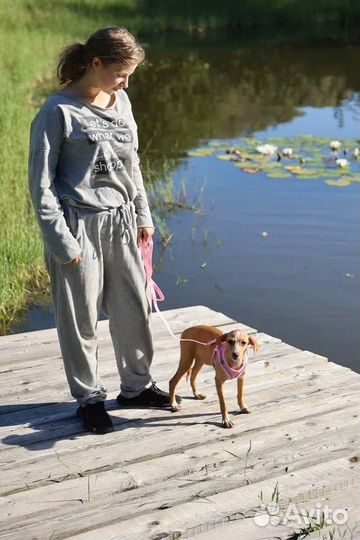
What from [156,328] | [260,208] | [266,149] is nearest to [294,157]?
[266,149]

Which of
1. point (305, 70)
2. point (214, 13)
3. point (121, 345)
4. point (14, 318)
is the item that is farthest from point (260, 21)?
point (121, 345)

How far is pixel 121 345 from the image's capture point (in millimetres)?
3174

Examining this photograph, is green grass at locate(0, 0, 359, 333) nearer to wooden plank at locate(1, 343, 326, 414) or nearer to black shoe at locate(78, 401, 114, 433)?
wooden plank at locate(1, 343, 326, 414)

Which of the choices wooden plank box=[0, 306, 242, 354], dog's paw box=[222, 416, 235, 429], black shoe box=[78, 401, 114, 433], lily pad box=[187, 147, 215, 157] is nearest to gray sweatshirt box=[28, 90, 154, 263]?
black shoe box=[78, 401, 114, 433]

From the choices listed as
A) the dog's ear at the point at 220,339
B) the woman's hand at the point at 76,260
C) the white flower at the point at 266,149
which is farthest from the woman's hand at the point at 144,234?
the white flower at the point at 266,149

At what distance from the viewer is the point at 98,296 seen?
3.07 m

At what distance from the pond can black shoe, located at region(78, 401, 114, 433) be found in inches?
80.5

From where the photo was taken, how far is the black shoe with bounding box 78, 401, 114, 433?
3061mm

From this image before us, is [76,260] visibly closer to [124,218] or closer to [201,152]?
[124,218]

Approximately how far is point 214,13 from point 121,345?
18.5m

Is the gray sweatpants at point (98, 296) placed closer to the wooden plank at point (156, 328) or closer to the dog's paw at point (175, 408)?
the dog's paw at point (175, 408)

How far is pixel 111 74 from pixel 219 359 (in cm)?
100

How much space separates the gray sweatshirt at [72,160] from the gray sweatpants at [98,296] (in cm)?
6

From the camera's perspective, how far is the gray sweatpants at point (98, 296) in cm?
297
